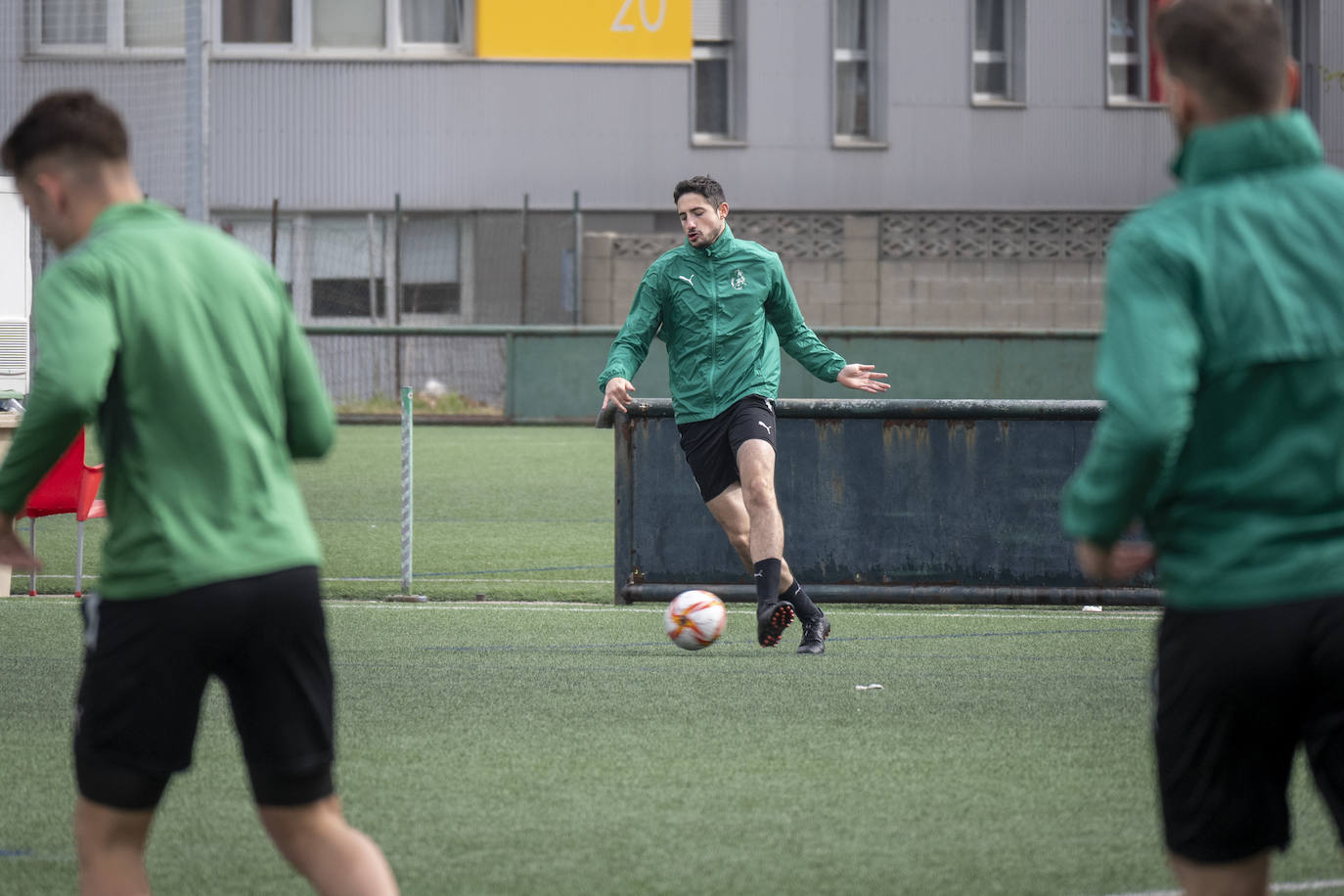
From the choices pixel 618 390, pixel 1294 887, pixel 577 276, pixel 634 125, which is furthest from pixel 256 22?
pixel 1294 887

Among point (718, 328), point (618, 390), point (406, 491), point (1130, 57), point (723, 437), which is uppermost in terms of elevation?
point (1130, 57)

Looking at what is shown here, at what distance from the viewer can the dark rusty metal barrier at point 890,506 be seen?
986 cm

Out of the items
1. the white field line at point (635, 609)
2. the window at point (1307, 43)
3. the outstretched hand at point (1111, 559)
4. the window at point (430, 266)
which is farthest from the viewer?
the window at point (1307, 43)

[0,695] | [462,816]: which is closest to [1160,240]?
[462,816]

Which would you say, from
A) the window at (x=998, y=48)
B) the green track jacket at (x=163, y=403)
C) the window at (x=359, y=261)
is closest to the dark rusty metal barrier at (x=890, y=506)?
the green track jacket at (x=163, y=403)

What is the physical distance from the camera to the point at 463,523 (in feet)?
47.5

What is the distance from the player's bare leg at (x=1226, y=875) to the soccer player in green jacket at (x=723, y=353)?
5309 mm

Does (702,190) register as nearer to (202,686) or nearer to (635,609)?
(635,609)

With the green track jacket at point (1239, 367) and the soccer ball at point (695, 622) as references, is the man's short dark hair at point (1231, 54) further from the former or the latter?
the soccer ball at point (695, 622)

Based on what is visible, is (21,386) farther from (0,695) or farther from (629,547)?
(0,695)

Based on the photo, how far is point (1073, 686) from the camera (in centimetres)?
747

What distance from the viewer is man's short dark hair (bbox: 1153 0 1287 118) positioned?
279cm

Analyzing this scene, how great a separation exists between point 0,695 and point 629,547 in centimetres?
376

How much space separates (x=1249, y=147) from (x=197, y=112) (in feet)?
48.6
